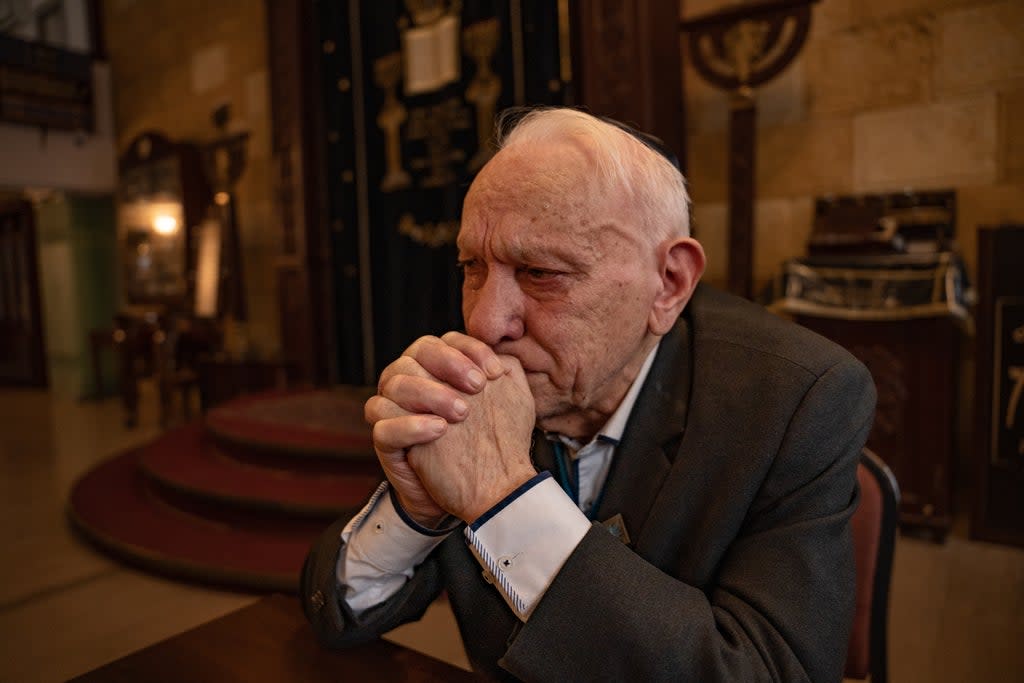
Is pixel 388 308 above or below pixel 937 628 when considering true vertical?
above

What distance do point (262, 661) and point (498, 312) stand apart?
1.64 feet

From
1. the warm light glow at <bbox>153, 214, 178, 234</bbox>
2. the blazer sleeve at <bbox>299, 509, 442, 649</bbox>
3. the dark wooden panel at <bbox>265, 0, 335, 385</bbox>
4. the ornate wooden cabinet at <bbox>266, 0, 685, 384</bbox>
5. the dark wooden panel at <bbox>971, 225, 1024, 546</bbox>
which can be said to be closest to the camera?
the blazer sleeve at <bbox>299, 509, 442, 649</bbox>

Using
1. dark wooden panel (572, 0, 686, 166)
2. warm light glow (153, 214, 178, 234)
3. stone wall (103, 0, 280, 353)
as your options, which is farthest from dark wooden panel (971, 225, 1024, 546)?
warm light glow (153, 214, 178, 234)

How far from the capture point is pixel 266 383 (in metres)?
5.34

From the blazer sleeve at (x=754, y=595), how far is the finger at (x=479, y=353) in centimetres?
22

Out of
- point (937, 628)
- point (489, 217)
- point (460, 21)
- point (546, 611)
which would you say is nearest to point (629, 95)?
point (460, 21)

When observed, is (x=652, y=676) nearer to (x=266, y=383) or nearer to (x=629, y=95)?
(x=629, y=95)

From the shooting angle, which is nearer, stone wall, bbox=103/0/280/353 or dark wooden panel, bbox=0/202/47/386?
stone wall, bbox=103/0/280/353

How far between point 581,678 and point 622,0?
339 centimetres

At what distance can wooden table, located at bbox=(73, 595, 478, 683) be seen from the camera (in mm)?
791

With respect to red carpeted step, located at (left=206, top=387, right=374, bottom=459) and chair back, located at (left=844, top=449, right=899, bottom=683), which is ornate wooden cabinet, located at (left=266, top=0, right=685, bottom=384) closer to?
red carpeted step, located at (left=206, top=387, right=374, bottom=459)

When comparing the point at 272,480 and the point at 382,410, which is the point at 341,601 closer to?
the point at 382,410

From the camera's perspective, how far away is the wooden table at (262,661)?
2.59 ft

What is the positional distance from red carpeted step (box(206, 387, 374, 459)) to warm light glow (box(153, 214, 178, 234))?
2.80 m
